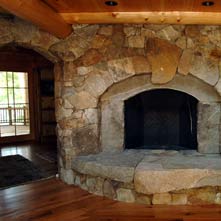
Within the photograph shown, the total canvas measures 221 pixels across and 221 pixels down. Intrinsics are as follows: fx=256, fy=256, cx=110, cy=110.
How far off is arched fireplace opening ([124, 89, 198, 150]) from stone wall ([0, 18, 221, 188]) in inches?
22.0

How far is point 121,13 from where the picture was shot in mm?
2762

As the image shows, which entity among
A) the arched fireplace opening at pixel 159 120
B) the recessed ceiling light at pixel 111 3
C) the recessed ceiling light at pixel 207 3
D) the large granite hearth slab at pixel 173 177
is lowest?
the large granite hearth slab at pixel 173 177

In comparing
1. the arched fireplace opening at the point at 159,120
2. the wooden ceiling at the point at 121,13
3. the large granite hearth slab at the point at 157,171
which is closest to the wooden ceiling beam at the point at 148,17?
the wooden ceiling at the point at 121,13

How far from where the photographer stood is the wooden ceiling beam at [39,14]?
1.90 m

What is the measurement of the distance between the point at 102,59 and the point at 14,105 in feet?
12.4

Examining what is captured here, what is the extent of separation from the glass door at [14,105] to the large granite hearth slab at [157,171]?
3588mm

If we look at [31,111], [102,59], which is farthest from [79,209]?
[31,111]

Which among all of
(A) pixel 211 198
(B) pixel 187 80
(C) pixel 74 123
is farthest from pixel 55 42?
(A) pixel 211 198

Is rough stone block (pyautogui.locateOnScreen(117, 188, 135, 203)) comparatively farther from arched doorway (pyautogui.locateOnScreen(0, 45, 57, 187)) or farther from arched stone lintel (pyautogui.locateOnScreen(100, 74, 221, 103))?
arched doorway (pyautogui.locateOnScreen(0, 45, 57, 187))

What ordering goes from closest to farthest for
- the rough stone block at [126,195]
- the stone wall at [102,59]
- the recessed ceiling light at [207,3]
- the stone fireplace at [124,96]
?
the recessed ceiling light at [207,3]
the rough stone block at [126,195]
the stone fireplace at [124,96]
the stone wall at [102,59]

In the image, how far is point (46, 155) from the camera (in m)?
4.82

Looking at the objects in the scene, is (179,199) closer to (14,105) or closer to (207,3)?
(207,3)

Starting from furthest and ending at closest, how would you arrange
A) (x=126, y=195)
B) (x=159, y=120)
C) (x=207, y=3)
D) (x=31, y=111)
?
(x=31, y=111), (x=159, y=120), (x=126, y=195), (x=207, y=3)

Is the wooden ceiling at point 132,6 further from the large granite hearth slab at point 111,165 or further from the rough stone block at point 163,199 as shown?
the rough stone block at point 163,199
